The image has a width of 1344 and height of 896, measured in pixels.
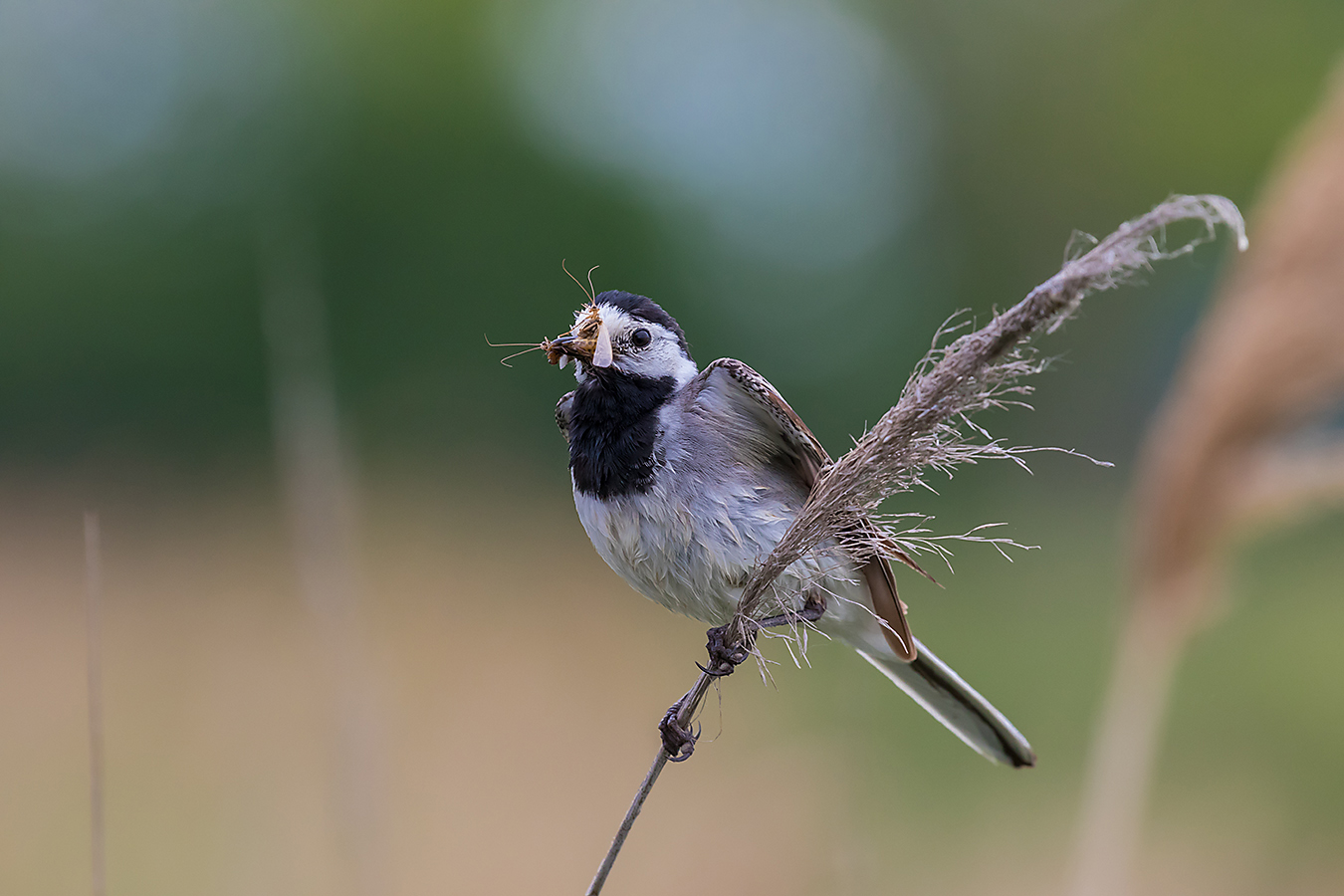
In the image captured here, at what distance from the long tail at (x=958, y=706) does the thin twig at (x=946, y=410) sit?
75 cm

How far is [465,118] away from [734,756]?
28.5 feet

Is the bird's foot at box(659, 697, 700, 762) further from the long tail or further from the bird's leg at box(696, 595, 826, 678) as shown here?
the long tail

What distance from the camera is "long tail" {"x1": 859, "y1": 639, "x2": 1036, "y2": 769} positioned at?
7.32 ft

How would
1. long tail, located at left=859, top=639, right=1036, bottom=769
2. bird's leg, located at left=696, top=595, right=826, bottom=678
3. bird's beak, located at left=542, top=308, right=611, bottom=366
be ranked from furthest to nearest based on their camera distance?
long tail, located at left=859, top=639, right=1036, bottom=769, bird's beak, located at left=542, top=308, right=611, bottom=366, bird's leg, located at left=696, top=595, right=826, bottom=678

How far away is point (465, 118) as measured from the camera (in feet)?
36.4

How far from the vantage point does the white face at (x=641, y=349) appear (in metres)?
2.15

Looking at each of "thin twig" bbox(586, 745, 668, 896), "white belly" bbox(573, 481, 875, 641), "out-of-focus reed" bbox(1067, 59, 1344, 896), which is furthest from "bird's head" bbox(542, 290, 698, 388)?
"out-of-focus reed" bbox(1067, 59, 1344, 896)

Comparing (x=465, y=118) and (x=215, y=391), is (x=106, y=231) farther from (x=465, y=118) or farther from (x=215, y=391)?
(x=465, y=118)

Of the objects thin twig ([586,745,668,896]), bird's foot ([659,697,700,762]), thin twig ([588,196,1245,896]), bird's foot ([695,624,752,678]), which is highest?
thin twig ([588,196,1245,896])

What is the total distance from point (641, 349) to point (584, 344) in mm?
324

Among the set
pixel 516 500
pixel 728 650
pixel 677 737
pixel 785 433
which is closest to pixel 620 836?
pixel 728 650

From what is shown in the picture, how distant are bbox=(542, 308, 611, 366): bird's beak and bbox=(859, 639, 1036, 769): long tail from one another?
3.48 ft

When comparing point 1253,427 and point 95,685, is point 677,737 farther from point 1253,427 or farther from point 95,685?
point 1253,427

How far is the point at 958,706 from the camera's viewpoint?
240 centimetres
